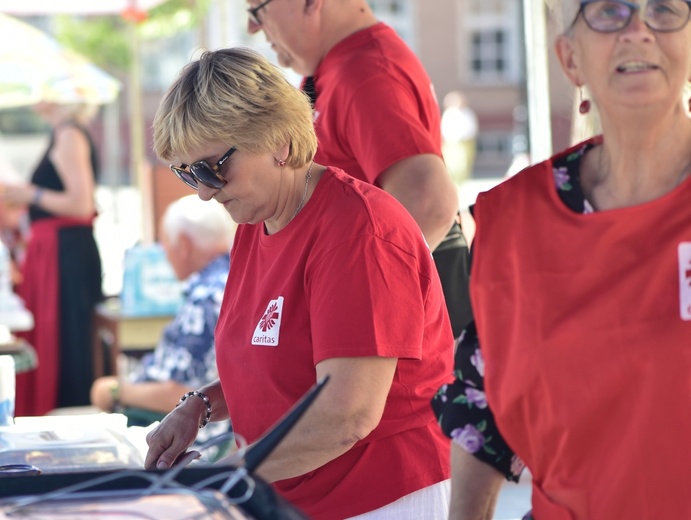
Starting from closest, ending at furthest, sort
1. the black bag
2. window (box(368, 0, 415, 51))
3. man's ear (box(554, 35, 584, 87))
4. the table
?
man's ear (box(554, 35, 584, 87)), the black bag, the table, window (box(368, 0, 415, 51))

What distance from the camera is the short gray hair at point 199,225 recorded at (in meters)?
3.99

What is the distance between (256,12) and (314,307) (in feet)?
3.70

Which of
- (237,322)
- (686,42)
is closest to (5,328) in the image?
(237,322)

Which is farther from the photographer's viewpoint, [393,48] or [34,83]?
[34,83]

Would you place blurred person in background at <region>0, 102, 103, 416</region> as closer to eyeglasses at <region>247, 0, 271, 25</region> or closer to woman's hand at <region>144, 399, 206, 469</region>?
eyeglasses at <region>247, 0, 271, 25</region>

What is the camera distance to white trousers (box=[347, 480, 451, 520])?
1818 millimetres

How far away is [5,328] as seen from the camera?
4738 mm

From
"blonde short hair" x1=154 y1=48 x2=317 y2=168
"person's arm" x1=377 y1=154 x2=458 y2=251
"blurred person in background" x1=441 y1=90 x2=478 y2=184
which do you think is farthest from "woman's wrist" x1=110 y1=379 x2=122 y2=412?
"blurred person in background" x1=441 y1=90 x2=478 y2=184

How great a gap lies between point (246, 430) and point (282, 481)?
104 mm

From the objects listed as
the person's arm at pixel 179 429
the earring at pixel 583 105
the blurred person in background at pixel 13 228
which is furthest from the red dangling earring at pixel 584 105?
the blurred person in background at pixel 13 228

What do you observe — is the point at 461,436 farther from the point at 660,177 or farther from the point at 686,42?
the point at 686,42

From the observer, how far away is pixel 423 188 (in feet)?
8.09

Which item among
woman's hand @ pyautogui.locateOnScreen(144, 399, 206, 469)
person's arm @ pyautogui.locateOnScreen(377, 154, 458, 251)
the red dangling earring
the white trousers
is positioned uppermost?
the red dangling earring

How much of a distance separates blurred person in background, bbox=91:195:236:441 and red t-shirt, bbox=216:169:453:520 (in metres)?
1.45
